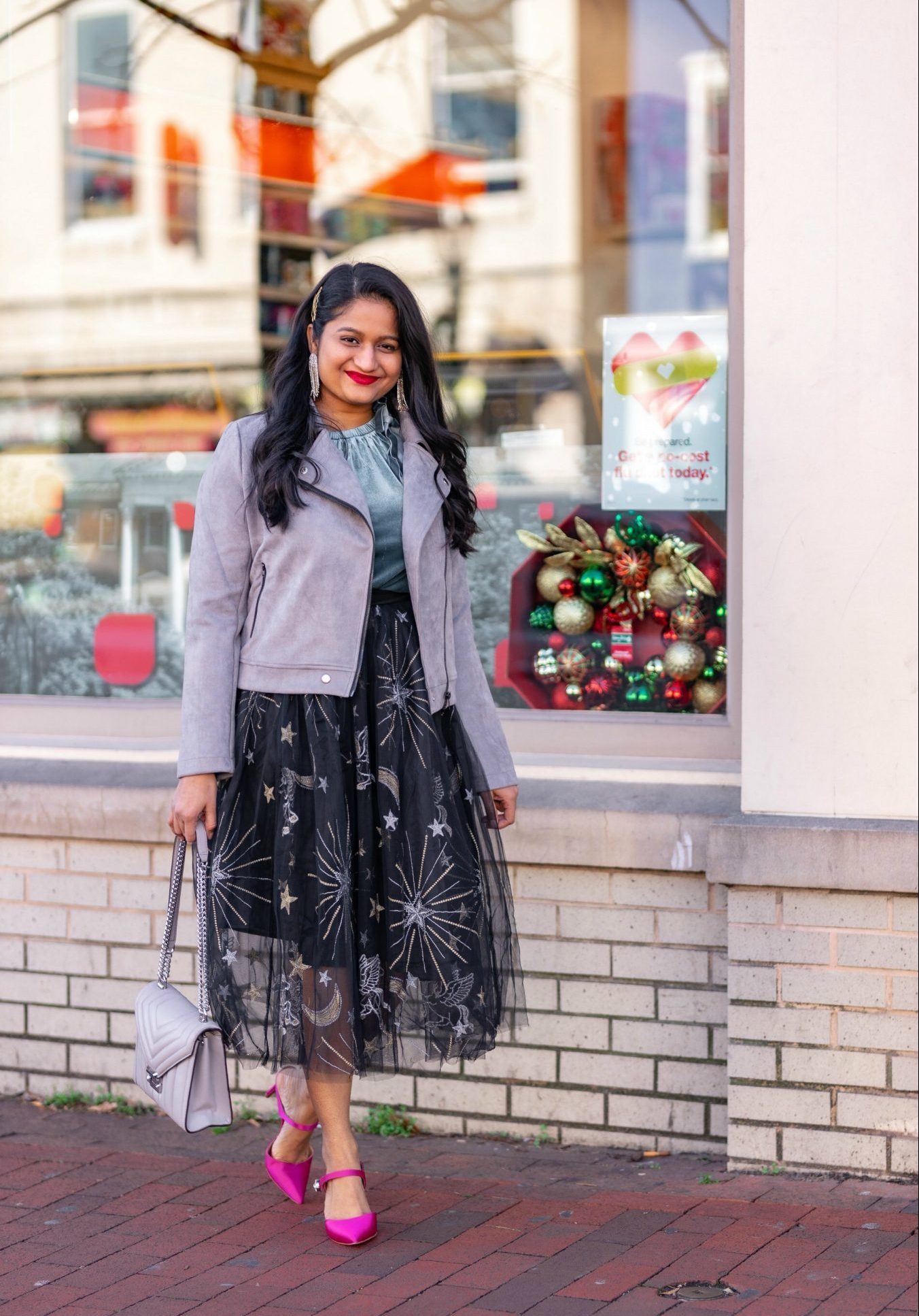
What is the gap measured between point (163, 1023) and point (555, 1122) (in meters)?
1.28

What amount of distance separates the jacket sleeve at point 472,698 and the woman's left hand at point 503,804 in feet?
0.05

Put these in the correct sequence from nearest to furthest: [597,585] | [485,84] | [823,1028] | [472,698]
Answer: [472,698], [823,1028], [597,585], [485,84]

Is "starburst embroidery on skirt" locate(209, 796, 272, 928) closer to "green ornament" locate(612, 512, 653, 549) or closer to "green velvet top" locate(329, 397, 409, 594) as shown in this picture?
"green velvet top" locate(329, 397, 409, 594)

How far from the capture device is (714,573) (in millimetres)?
4336

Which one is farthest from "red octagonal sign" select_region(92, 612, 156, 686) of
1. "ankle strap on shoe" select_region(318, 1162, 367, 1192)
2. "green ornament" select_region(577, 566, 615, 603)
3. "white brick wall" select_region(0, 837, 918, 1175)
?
"ankle strap on shoe" select_region(318, 1162, 367, 1192)

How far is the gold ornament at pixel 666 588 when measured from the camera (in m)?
4.42

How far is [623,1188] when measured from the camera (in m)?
3.79

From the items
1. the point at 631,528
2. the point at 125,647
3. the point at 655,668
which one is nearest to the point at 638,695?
the point at 655,668

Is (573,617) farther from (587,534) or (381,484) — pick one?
(381,484)

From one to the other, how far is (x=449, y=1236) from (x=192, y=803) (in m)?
1.08

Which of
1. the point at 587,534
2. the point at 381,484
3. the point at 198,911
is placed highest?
the point at 381,484

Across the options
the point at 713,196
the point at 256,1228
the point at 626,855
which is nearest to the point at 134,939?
the point at 256,1228

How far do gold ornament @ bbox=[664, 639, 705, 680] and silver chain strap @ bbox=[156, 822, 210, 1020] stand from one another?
1480 mm

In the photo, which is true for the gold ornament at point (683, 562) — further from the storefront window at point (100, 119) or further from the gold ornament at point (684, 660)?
the storefront window at point (100, 119)
